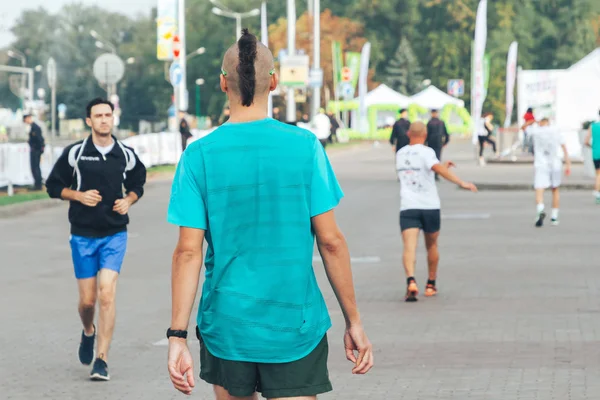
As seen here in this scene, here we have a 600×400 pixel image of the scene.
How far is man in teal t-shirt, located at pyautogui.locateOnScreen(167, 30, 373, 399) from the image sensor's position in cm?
416

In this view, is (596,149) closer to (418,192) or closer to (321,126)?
(418,192)

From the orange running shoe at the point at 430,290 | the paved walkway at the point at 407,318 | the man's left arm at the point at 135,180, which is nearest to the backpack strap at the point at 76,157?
the man's left arm at the point at 135,180

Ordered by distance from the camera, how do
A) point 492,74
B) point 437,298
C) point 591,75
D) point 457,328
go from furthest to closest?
point 492,74 < point 591,75 < point 437,298 < point 457,328

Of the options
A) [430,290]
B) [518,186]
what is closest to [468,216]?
[518,186]

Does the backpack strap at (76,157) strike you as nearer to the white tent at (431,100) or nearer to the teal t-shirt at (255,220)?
the teal t-shirt at (255,220)

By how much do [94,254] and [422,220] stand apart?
177 inches

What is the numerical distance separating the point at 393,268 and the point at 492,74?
308ft

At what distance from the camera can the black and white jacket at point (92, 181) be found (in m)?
8.49

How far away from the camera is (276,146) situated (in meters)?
4.16

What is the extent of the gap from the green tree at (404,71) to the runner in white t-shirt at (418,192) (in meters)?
97.4

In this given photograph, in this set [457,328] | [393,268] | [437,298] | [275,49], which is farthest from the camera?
[275,49]

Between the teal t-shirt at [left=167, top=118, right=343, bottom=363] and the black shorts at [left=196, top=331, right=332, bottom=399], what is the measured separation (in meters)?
0.03

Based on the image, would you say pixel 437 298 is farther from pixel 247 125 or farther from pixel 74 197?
pixel 247 125

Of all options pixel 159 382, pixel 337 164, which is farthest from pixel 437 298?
pixel 337 164
